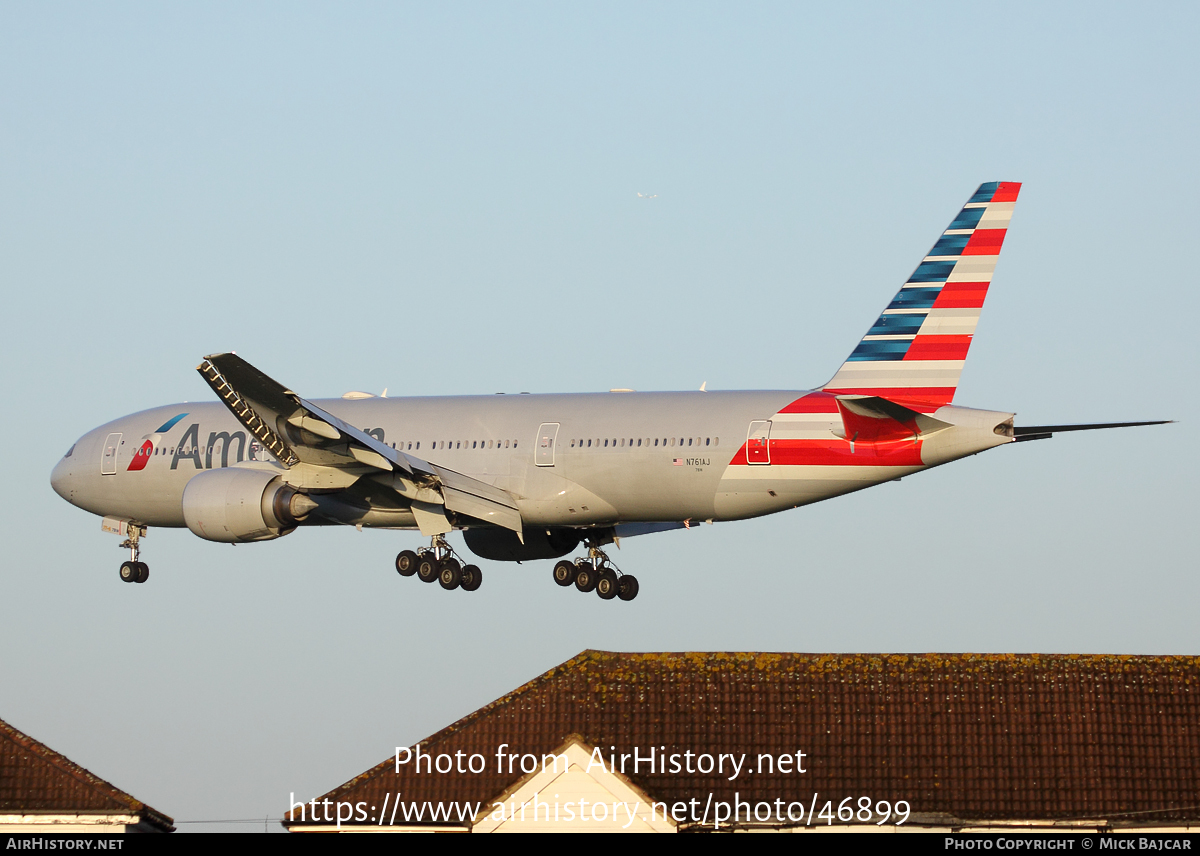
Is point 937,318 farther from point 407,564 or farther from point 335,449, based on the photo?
point 407,564

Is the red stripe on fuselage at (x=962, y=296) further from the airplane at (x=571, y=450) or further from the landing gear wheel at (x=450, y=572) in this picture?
the landing gear wheel at (x=450, y=572)

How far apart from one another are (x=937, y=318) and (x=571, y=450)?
828 centimetres

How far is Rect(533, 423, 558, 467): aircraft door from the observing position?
40344mm

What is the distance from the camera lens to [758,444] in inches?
1471

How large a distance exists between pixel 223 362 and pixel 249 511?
5.42 meters

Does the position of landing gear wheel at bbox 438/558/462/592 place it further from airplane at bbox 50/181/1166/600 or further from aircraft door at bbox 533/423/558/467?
aircraft door at bbox 533/423/558/467

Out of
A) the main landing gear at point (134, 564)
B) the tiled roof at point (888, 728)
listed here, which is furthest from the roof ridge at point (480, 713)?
the main landing gear at point (134, 564)

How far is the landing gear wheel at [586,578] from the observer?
43062mm

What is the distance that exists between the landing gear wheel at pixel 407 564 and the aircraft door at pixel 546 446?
382 cm

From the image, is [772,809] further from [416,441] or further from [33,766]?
[416,441]

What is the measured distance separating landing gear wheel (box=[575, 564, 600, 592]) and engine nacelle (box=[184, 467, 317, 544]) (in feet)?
21.3

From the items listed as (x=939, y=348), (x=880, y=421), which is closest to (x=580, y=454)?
(x=880, y=421)

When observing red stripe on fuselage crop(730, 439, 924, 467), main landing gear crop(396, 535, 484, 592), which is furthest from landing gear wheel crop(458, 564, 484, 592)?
red stripe on fuselage crop(730, 439, 924, 467)

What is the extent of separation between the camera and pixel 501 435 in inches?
1629
